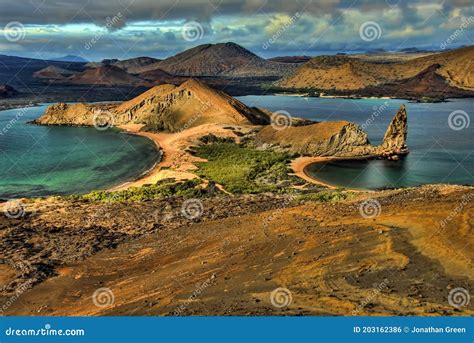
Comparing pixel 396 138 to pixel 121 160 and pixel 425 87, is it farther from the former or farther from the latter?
pixel 425 87

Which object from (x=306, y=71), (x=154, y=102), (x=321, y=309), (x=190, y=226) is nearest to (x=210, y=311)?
(x=321, y=309)

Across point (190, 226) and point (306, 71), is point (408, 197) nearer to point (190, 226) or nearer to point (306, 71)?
point (190, 226)

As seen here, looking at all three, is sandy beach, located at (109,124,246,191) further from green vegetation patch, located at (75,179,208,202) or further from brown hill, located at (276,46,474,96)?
brown hill, located at (276,46,474,96)

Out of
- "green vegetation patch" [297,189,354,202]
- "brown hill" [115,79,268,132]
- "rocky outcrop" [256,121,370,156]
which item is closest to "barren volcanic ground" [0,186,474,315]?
"green vegetation patch" [297,189,354,202]
